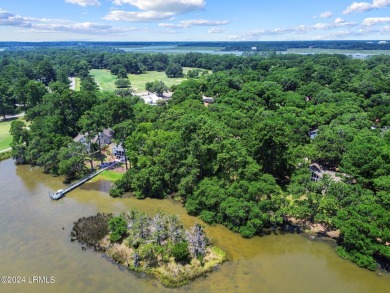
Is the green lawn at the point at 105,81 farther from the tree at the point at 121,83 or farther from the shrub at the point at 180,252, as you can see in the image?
the shrub at the point at 180,252

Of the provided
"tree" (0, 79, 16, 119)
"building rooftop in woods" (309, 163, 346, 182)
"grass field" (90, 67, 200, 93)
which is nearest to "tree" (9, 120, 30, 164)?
"tree" (0, 79, 16, 119)

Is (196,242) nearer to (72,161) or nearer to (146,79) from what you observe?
(72,161)

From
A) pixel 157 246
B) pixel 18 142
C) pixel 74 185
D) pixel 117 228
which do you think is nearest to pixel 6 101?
pixel 18 142

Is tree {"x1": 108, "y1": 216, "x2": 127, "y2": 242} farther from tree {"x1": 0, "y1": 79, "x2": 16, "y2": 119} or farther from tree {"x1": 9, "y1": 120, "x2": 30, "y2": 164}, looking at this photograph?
tree {"x1": 0, "y1": 79, "x2": 16, "y2": 119}

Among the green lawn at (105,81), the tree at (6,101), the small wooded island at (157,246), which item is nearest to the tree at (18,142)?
the small wooded island at (157,246)

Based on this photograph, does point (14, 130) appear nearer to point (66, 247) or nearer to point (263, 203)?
point (66, 247)

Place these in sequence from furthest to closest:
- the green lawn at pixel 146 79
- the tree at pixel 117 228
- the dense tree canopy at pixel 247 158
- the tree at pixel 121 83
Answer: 1. the green lawn at pixel 146 79
2. the tree at pixel 121 83
3. the dense tree canopy at pixel 247 158
4. the tree at pixel 117 228
